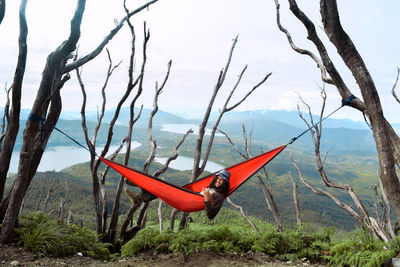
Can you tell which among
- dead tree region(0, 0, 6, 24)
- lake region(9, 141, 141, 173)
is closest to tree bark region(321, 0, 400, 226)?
dead tree region(0, 0, 6, 24)

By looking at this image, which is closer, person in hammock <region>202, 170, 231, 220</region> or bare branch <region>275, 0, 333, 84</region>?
bare branch <region>275, 0, 333, 84</region>

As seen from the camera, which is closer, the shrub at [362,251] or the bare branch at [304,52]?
the shrub at [362,251]

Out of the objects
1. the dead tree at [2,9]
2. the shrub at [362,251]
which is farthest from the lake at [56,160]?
the shrub at [362,251]

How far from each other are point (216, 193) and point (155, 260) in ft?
3.02

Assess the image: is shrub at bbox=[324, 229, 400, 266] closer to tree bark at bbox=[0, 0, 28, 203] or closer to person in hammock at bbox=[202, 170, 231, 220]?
person in hammock at bbox=[202, 170, 231, 220]

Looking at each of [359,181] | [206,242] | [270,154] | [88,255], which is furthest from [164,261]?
[359,181]

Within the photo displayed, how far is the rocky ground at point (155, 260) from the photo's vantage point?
235 centimetres

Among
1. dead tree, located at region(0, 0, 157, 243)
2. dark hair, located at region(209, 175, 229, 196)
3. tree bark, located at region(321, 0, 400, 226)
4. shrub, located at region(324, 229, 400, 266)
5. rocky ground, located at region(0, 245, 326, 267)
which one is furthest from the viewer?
dark hair, located at region(209, 175, 229, 196)

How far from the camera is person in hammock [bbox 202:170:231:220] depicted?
2838 mm

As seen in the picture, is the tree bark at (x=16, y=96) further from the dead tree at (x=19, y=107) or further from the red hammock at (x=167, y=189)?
the red hammock at (x=167, y=189)

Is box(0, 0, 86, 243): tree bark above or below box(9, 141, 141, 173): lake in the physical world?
above

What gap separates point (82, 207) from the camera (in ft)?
96.3

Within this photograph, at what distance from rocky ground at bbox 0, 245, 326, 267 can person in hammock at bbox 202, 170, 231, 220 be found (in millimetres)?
432

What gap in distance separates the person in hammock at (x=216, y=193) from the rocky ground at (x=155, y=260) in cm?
43
